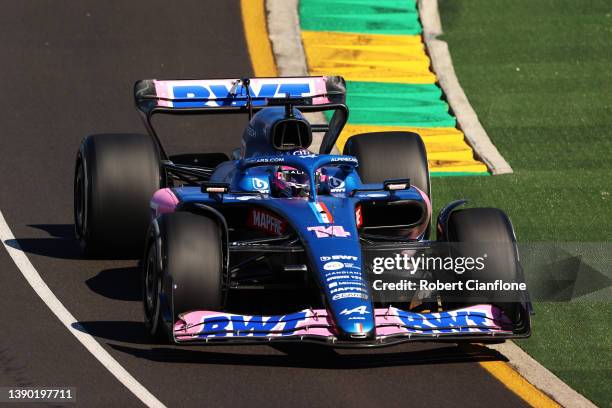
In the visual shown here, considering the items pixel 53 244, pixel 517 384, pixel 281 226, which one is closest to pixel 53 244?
pixel 53 244

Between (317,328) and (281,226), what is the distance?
1.42 metres

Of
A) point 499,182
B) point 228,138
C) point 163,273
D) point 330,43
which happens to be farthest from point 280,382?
point 330,43

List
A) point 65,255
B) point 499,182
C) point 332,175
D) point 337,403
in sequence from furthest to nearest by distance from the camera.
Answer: point 499,182, point 65,255, point 332,175, point 337,403

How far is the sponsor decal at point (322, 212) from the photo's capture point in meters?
11.7

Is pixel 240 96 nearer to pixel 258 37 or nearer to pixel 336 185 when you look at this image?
pixel 336 185

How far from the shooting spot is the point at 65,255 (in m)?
14.0

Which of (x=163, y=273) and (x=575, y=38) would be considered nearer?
(x=163, y=273)

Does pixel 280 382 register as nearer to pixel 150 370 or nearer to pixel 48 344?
pixel 150 370

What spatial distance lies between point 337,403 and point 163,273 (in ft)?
5.76

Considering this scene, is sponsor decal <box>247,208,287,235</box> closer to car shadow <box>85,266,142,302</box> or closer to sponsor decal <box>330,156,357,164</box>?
sponsor decal <box>330,156,357,164</box>

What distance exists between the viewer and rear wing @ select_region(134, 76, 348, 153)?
47.1 ft

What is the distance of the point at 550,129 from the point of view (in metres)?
18.1

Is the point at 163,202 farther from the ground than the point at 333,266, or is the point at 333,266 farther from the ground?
the point at 163,202

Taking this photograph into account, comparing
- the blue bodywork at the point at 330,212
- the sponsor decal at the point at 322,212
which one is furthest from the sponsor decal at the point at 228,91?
the sponsor decal at the point at 322,212
